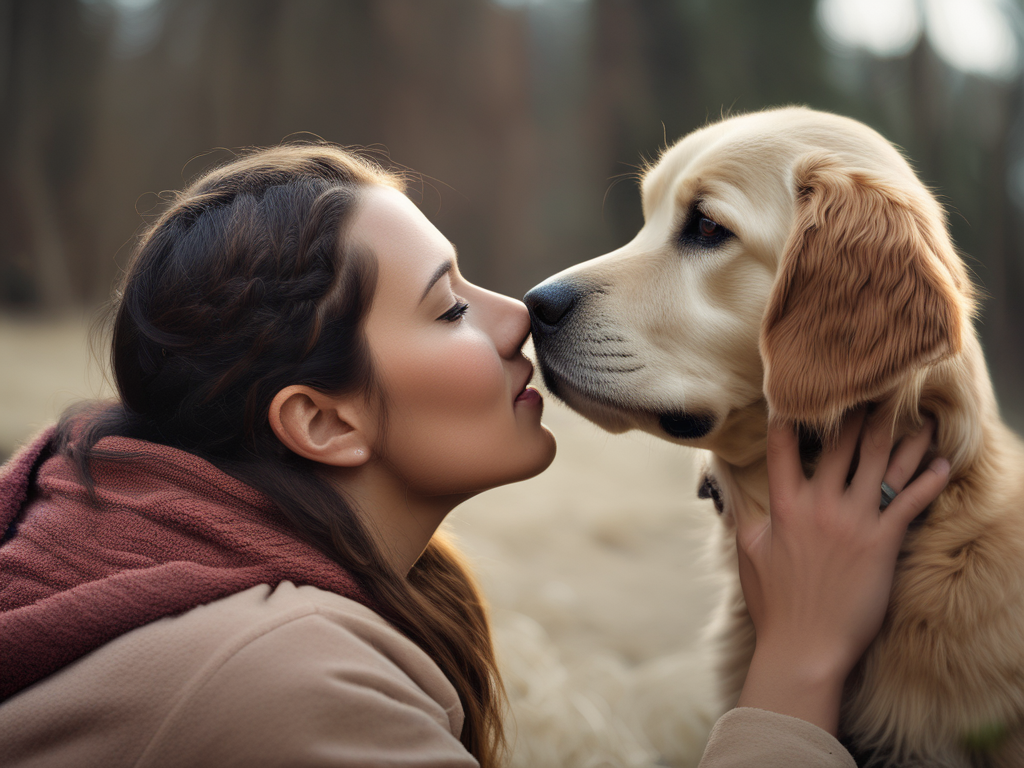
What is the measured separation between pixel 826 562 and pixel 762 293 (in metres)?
0.55

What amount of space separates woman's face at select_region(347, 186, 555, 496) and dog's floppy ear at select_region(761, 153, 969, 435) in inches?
20.4

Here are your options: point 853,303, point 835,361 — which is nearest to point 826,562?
point 835,361

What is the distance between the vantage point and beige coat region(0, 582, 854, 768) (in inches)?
34.6

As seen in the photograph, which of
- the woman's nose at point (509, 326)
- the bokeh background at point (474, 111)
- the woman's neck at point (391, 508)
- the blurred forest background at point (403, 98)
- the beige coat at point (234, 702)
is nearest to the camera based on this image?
the beige coat at point (234, 702)

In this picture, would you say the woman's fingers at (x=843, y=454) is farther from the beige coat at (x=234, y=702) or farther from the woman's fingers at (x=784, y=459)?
the beige coat at (x=234, y=702)

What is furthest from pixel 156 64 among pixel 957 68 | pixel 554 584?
pixel 957 68

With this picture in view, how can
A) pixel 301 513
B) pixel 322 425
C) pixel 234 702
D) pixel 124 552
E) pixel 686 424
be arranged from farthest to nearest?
pixel 686 424
pixel 322 425
pixel 301 513
pixel 124 552
pixel 234 702

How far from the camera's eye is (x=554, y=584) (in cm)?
401

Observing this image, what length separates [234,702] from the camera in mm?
886

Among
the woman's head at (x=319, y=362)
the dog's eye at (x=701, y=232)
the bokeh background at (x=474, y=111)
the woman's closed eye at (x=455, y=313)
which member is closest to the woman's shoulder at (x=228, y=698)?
the woman's head at (x=319, y=362)

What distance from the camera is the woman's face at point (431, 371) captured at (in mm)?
1310

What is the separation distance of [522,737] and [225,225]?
205 cm

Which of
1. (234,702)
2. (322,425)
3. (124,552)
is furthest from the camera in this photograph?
(322,425)

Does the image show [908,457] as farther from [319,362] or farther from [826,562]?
[319,362]
